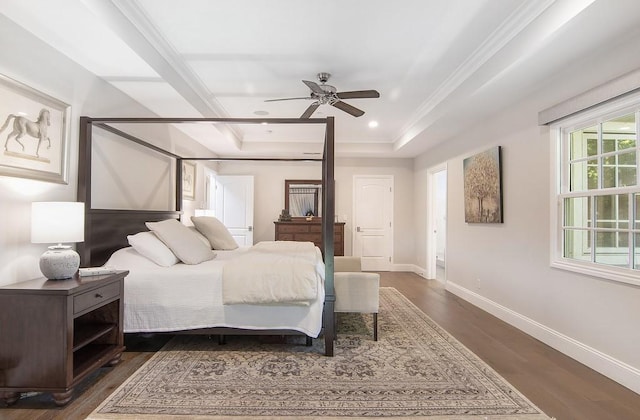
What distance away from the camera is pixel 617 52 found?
231cm

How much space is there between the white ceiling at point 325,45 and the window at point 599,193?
55cm

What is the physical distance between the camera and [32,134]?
2.32 metres

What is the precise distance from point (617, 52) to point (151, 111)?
440 centimetres

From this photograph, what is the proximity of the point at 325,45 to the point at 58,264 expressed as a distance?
2620 millimetres

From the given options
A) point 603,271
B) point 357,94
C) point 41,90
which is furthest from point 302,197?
point 603,271

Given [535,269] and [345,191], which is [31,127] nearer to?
[535,269]

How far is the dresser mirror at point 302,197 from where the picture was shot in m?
6.87

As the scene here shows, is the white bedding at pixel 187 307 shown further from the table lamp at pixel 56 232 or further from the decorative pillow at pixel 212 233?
the decorative pillow at pixel 212 233

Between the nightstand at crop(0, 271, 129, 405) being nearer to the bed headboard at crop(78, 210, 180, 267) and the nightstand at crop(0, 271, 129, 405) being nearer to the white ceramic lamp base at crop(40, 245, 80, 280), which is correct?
the white ceramic lamp base at crop(40, 245, 80, 280)

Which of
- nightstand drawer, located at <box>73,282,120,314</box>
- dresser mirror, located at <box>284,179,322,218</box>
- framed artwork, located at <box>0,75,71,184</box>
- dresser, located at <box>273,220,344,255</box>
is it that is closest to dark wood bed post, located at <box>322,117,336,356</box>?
nightstand drawer, located at <box>73,282,120,314</box>

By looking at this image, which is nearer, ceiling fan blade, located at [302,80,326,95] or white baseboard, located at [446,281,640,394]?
white baseboard, located at [446,281,640,394]

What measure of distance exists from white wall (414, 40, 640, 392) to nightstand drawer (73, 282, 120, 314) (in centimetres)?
354

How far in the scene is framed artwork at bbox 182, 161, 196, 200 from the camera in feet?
16.3

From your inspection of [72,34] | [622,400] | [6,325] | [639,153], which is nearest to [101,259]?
[6,325]
